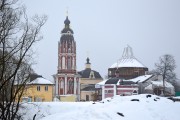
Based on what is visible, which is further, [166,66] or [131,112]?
[166,66]

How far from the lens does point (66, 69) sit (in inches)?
3241

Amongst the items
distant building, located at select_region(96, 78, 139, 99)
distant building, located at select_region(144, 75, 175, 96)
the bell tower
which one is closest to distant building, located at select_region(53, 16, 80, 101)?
the bell tower

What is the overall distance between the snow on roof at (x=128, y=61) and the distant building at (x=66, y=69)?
485 inches

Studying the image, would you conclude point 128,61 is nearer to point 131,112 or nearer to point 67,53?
point 67,53

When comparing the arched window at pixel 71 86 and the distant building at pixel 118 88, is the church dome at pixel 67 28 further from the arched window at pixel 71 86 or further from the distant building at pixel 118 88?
the distant building at pixel 118 88

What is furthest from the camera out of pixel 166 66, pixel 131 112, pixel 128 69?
pixel 128 69

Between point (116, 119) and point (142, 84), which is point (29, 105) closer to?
point (116, 119)

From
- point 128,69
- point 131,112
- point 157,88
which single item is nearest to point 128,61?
point 128,69

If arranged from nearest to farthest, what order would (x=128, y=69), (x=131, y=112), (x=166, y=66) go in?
(x=131, y=112)
(x=166, y=66)
(x=128, y=69)

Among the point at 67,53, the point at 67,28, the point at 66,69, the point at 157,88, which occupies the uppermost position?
the point at 67,28

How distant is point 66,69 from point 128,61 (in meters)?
16.5

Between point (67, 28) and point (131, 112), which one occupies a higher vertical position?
point (67, 28)

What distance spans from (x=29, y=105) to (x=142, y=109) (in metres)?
13.7

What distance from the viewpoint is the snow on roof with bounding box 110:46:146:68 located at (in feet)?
289
